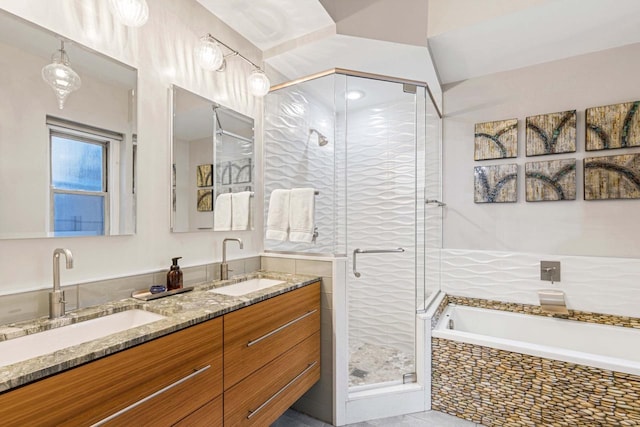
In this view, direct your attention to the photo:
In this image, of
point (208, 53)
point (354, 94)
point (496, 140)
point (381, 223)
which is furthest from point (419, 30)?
point (381, 223)

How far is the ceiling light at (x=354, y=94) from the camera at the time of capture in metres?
2.31

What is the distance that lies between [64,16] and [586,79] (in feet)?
11.0

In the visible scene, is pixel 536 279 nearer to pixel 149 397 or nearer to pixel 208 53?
pixel 149 397

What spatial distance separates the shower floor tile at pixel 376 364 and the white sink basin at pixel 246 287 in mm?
891

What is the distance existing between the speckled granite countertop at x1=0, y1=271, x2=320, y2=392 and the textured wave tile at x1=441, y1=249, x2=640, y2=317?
5.82 ft

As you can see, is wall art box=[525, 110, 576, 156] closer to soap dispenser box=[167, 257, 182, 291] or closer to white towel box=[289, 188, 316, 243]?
white towel box=[289, 188, 316, 243]

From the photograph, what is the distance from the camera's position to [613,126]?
227 cm

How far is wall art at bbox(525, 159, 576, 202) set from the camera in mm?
2404

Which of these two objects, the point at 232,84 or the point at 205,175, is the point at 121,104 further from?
the point at 232,84

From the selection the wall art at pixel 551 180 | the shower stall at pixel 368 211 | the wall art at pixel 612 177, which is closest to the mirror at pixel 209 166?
the shower stall at pixel 368 211

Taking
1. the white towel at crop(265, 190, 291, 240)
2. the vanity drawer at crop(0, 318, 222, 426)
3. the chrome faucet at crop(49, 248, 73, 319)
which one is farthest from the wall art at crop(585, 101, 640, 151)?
the chrome faucet at crop(49, 248, 73, 319)

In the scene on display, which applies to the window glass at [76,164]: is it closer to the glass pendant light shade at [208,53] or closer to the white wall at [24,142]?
the white wall at [24,142]

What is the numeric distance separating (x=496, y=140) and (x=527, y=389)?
6.36 feet

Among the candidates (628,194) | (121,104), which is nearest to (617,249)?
(628,194)
